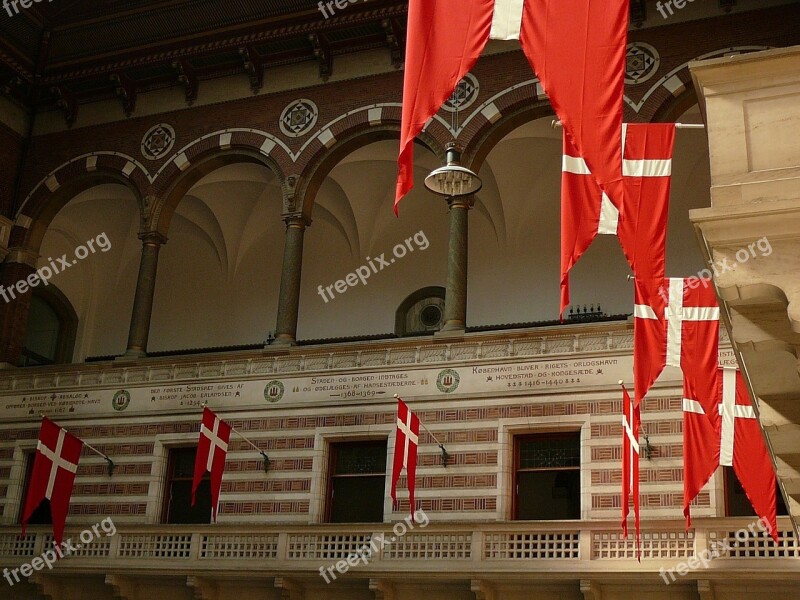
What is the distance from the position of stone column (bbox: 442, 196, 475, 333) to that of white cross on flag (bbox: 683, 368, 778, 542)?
7462mm

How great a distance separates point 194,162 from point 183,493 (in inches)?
344

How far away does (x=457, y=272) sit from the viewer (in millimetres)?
24312

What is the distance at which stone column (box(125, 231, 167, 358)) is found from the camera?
88.3 feet

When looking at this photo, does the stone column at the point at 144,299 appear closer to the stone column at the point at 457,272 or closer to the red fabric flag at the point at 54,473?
the red fabric flag at the point at 54,473

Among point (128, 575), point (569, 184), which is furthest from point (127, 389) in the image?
point (569, 184)

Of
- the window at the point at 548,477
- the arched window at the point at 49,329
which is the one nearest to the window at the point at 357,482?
the window at the point at 548,477

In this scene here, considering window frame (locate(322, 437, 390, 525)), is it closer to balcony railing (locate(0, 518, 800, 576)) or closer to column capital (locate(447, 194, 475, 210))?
balcony railing (locate(0, 518, 800, 576))

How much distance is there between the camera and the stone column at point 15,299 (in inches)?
1104

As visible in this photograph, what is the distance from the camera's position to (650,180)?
14078mm

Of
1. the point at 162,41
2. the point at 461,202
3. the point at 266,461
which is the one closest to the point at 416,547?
the point at 266,461

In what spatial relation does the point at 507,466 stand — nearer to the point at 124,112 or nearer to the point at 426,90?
the point at 426,90

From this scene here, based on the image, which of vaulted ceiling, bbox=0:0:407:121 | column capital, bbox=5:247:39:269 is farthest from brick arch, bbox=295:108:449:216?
column capital, bbox=5:247:39:269

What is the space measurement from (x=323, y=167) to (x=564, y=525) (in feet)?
36.9

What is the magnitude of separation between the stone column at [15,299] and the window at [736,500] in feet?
59.2
